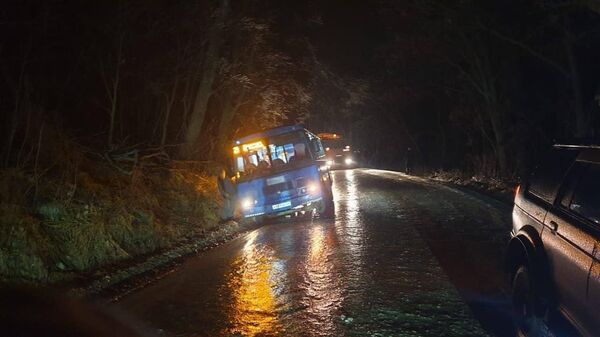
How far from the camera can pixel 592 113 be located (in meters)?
18.0

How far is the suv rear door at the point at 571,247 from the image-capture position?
420 cm

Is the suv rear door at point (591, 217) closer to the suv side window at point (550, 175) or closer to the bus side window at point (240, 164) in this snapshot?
the suv side window at point (550, 175)

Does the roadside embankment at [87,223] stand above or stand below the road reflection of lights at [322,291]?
above

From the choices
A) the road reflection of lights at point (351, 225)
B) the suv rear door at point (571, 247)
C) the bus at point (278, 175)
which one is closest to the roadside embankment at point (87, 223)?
the bus at point (278, 175)

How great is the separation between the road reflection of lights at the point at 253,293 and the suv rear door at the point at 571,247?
2885mm

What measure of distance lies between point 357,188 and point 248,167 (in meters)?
8.58

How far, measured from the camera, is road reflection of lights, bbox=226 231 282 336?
225 inches

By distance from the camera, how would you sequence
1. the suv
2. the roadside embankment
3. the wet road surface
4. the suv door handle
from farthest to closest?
1. the roadside embankment
2. the wet road surface
3. the suv door handle
4. the suv

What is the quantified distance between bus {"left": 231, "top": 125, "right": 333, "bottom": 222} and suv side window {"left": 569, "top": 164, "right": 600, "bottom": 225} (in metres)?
8.40

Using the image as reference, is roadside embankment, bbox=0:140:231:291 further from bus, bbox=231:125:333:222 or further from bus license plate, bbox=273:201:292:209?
bus license plate, bbox=273:201:292:209

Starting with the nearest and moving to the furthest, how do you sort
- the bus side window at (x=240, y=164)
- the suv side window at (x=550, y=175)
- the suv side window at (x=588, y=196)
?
the suv side window at (x=588, y=196), the suv side window at (x=550, y=175), the bus side window at (x=240, y=164)

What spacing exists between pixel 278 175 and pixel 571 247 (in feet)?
29.5

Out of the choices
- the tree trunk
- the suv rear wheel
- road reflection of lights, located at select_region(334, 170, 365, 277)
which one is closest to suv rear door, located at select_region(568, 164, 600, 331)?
the suv rear wheel

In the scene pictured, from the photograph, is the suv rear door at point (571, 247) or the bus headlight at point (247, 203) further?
the bus headlight at point (247, 203)
